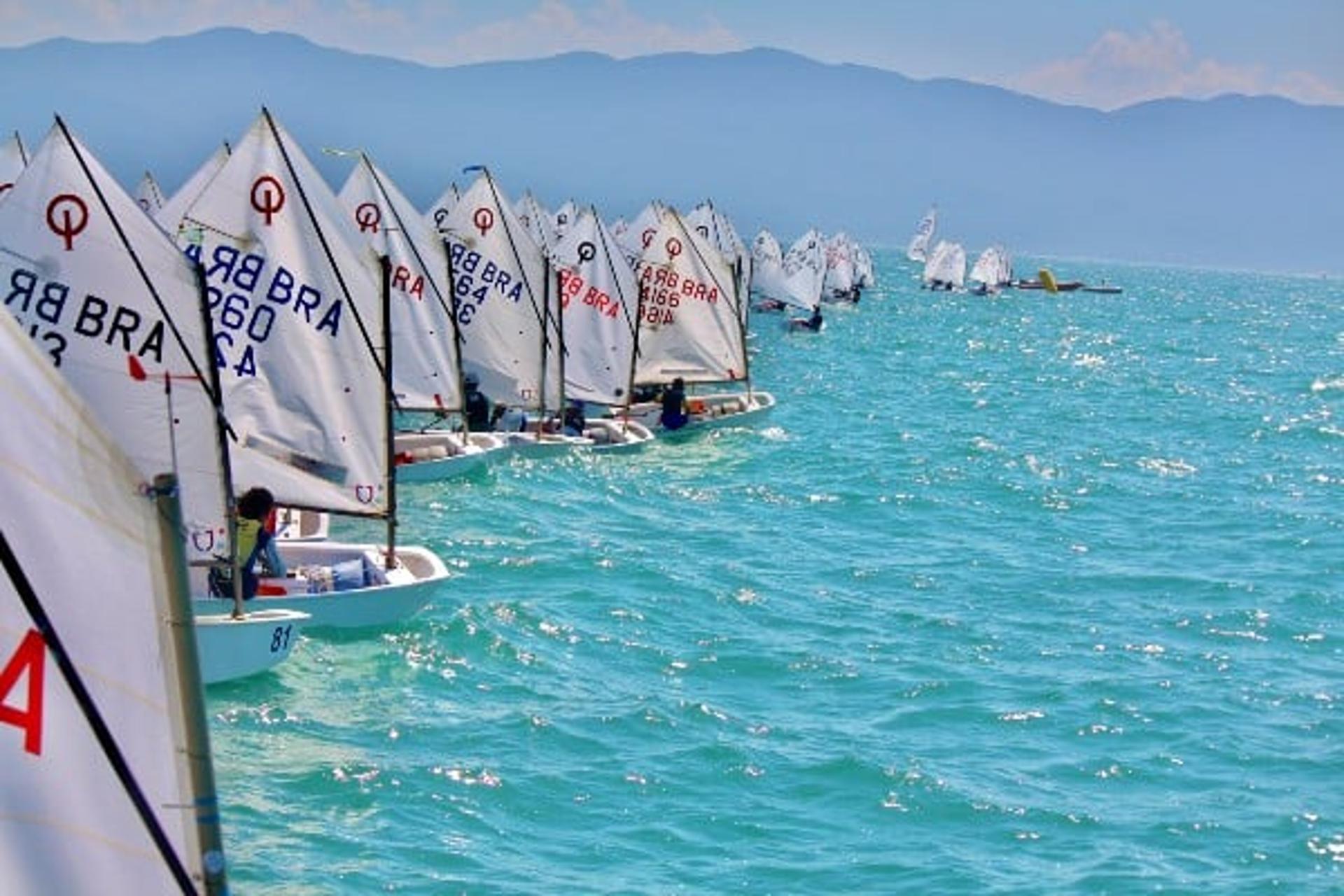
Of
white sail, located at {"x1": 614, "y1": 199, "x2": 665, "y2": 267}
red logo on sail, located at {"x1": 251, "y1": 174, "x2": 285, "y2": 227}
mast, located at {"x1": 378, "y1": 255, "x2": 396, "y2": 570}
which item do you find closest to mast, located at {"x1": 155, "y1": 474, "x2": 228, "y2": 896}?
mast, located at {"x1": 378, "y1": 255, "x2": 396, "y2": 570}

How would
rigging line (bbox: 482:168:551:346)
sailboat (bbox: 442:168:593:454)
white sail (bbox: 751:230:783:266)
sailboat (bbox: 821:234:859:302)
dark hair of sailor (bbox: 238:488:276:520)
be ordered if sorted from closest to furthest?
dark hair of sailor (bbox: 238:488:276:520) → sailboat (bbox: 442:168:593:454) → rigging line (bbox: 482:168:551:346) → white sail (bbox: 751:230:783:266) → sailboat (bbox: 821:234:859:302)

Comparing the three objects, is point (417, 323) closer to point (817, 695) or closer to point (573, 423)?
point (573, 423)

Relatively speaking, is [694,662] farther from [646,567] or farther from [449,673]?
[646,567]

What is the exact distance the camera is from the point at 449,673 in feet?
68.1

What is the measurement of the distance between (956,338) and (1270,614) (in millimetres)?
69672

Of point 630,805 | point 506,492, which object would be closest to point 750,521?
point 506,492

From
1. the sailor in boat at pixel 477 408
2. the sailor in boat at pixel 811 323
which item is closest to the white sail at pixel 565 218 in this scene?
the sailor in boat at pixel 811 323

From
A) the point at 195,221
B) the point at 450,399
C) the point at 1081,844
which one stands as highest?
the point at 195,221

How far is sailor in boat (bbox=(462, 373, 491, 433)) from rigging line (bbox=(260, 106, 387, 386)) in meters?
12.7

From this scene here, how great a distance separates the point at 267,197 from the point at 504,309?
554 inches

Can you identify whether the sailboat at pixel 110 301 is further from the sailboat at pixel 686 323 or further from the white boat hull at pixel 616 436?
the sailboat at pixel 686 323

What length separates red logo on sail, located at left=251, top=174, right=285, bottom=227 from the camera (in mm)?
23250

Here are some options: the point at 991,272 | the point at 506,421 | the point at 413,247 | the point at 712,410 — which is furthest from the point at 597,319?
the point at 991,272

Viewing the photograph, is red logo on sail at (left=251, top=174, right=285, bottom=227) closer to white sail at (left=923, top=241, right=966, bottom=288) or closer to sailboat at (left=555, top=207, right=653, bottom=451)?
sailboat at (left=555, top=207, right=653, bottom=451)
